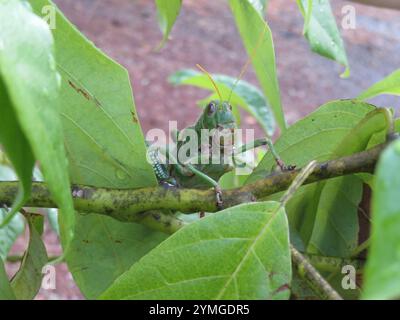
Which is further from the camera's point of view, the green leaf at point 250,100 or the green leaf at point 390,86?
the green leaf at point 250,100

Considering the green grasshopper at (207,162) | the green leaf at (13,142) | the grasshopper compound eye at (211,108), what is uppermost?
the grasshopper compound eye at (211,108)

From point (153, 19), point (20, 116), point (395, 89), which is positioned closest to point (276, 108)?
point (395, 89)

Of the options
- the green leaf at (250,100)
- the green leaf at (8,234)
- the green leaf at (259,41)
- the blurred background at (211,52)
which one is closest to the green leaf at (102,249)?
the green leaf at (8,234)

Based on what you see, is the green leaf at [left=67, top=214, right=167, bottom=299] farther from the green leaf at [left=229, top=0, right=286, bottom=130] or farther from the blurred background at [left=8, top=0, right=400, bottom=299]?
the blurred background at [left=8, top=0, right=400, bottom=299]

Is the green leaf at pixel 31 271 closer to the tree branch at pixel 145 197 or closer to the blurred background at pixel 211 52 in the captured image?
the tree branch at pixel 145 197

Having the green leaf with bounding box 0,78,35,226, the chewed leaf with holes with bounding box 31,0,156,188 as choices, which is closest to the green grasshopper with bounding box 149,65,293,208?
the chewed leaf with holes with bounding box 31,0,156,188

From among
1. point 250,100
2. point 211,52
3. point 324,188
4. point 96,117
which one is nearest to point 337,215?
point 324,188
